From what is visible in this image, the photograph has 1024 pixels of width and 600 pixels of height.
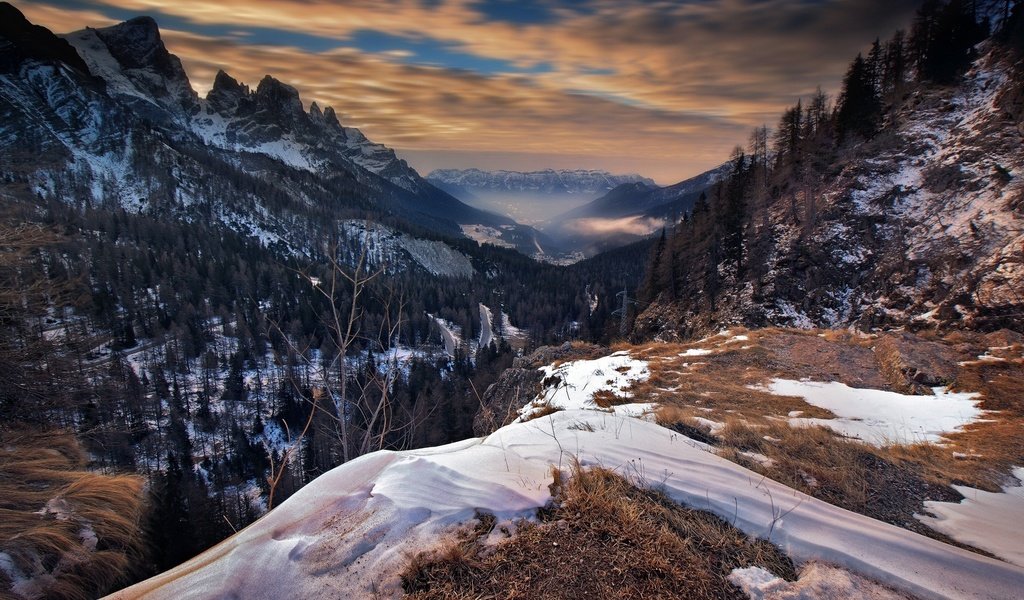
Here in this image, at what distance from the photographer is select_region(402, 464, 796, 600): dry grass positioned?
8.92 feet

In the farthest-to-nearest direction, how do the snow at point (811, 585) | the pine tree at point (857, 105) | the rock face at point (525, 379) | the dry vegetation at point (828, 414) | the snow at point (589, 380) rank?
the pine tree at point (857, 105) < the rock face at point (525, 379) < the snow at point (589, 380) < the dry vegetation at point (828, 414) < the snow at point (811, 585)

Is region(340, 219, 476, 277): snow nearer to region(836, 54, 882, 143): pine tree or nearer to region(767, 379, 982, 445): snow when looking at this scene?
region(836, 54, 882, 143): pine tree

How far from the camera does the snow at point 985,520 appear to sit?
146 inches

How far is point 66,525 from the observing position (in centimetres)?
452

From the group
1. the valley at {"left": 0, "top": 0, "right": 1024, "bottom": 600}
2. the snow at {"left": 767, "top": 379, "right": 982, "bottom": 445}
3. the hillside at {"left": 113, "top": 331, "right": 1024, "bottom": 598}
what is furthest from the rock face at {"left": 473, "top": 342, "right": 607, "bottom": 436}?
the hillside at {"left": 113, "top": 331, "right": 1024, "bottom": 598}

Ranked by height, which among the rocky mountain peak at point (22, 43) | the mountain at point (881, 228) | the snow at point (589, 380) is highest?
the rocky mountain peak at point (22, 43)

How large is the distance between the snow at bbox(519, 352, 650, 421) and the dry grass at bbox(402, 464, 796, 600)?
17.7 feet

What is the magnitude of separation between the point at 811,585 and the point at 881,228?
1627 inches

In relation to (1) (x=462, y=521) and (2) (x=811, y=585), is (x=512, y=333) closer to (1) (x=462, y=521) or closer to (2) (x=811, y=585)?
(1) (x=462, y=521)

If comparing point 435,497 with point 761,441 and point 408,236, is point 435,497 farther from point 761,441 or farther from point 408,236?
point 408,236

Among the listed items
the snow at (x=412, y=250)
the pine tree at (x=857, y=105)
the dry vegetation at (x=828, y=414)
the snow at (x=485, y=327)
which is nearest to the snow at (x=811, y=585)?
the dry vegetation at (x=828, y=414)

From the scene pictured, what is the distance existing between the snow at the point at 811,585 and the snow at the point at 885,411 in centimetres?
544

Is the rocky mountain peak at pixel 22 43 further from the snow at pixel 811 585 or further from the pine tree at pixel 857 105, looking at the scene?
the pine tree at pixel 857 105

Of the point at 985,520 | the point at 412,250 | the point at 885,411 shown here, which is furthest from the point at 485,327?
the point at 985,520
